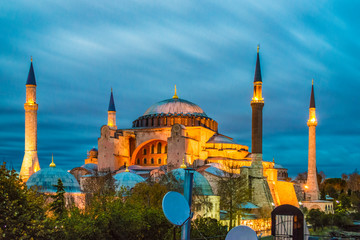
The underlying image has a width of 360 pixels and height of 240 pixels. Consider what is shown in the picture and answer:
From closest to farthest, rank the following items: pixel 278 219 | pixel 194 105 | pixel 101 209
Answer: pixel 278 219
pixel 101 209
pixel 194 105

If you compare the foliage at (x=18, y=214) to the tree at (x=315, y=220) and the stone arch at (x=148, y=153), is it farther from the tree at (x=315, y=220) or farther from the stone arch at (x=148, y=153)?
the stone arch at (x=148, y=153)

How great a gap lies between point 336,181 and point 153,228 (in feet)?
147

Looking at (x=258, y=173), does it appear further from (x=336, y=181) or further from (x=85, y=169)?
(x=336, y=181)

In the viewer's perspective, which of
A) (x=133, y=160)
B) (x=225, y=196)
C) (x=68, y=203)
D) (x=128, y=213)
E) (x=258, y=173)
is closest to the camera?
(x=128, y=213)

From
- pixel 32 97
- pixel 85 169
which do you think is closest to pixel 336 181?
pixel 85 169

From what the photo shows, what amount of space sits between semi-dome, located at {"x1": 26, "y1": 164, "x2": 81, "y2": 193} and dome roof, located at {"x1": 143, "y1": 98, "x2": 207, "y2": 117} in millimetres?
16758

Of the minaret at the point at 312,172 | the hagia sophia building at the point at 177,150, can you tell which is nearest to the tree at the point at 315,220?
the hagia sophia building at the point at 177,150

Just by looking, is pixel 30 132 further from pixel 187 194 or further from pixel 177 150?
pixel 187 194

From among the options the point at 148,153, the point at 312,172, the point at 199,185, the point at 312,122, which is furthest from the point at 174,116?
the point at 199,185

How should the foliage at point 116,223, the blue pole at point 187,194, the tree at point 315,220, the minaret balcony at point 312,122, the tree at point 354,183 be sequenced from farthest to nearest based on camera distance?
1. the tree at point 354,183
2. the minaret balcony at point 312,122
3. the tree at point 315,220
4. the foliage at point 116,223
5. the blue pole at point 187,194

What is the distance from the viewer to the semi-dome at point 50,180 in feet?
70.8

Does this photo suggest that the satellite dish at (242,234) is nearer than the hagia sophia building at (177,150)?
Yes

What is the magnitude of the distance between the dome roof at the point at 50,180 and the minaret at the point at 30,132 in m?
7.80

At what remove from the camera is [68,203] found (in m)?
21.0
